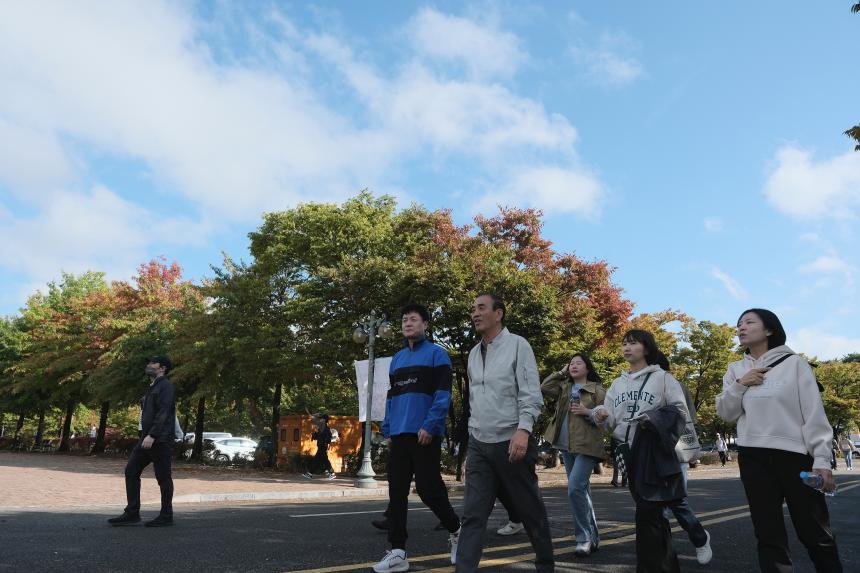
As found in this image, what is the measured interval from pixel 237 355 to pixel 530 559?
58.4 ft

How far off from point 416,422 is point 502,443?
0.97 m

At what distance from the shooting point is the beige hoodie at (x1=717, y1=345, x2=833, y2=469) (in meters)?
3.35

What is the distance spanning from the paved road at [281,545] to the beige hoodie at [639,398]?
128cm

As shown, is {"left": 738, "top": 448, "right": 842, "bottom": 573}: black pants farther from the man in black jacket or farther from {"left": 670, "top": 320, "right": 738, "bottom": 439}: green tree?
{"left": 670, "top": 320, "right": 738, "bottom": 439}: green tree

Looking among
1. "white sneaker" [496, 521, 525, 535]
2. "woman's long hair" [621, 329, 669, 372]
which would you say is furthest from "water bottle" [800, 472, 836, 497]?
"white sneaker" [496, 521, 525, 535]

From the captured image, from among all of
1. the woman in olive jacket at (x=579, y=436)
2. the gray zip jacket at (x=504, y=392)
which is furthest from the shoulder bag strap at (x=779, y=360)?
the woman in olive jacket at (x=579, y=436)

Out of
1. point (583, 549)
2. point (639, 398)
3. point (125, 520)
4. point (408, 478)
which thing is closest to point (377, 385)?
point (125, 520)

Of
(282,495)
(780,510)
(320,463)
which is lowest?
(282,495)

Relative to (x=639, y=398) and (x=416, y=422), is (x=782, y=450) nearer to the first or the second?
(x=639, y=398)

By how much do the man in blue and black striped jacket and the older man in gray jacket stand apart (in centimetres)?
→ 60

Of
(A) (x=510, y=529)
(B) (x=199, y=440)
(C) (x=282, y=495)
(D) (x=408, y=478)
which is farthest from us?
(B) (x=199, y=440)

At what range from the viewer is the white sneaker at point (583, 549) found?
5262mm

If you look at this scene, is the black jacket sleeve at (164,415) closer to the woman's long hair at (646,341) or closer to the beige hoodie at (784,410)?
the woman's long hair at (646,341)

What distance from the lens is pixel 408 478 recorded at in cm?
480
